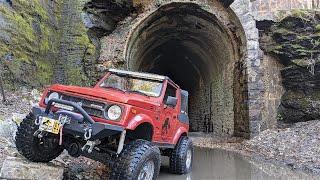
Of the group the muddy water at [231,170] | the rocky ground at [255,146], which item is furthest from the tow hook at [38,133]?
the muddy water at [231,170]

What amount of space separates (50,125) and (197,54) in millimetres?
15283

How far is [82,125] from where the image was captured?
482 centimetres

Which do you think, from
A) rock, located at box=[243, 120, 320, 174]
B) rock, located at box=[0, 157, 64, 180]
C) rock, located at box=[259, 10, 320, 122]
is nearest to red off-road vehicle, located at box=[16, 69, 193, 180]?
rock, located at box=[0, 157, 64, 180]

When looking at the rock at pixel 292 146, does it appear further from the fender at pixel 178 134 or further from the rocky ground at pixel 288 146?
the fender at pixel 178 134

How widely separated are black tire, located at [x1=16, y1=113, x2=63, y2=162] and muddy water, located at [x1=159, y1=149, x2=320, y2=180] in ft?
7.25

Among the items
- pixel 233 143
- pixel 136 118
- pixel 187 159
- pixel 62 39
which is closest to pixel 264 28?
pixel 233 143

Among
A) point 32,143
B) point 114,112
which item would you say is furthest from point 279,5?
point 32,143

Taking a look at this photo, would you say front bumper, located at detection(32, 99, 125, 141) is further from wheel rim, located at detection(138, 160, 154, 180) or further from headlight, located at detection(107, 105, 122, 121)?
wheel rim, located at detection(138, 160, 154, 180)

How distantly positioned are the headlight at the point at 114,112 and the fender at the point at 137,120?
0.20 metres

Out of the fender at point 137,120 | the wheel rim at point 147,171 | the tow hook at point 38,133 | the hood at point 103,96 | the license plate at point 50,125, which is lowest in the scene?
the wheel rim at point 147,171

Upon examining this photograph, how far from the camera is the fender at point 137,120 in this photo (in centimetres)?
507

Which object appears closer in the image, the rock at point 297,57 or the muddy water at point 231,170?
the muddy water at point 231,170

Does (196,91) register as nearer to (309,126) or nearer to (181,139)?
(309,126)

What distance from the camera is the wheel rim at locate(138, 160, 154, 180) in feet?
16.7
